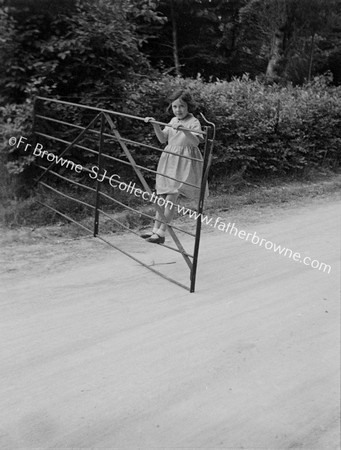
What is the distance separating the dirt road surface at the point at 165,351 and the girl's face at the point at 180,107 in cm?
135

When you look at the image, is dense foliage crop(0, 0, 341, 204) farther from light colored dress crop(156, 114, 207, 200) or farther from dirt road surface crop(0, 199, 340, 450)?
dirt road surface crop(0, 199, 340, 450)

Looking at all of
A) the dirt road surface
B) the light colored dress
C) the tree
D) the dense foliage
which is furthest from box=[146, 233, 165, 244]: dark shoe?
the tree

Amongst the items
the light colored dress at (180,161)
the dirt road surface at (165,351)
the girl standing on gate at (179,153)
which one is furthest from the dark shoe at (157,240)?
the light colored dress at (180,161)

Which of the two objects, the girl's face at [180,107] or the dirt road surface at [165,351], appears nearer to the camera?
the dirt road surface at [165,351]

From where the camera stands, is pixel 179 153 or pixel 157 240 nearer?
pixel 179 153

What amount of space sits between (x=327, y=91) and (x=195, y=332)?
975cm

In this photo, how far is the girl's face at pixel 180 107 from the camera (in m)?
5.23

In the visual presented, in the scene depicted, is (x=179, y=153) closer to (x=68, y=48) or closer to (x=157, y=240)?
(x=157, y=240)

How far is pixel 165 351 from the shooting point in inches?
138

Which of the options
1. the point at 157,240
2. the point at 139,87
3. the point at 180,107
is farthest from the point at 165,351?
the point at 139,87

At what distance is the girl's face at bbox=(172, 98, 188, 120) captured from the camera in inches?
206

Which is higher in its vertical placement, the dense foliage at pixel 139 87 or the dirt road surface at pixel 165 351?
the dense foliage at pixel 139 87

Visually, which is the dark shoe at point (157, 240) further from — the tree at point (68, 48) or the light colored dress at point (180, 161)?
the tree at point (68, 48)

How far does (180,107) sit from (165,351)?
2.55 metres
